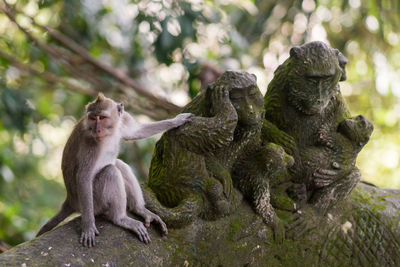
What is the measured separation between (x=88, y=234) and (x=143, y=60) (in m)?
4.76

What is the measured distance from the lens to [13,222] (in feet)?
19.5

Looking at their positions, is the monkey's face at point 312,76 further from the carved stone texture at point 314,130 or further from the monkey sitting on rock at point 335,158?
the monkey sitting on rock at point 335,158

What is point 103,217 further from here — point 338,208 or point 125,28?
point 125,28

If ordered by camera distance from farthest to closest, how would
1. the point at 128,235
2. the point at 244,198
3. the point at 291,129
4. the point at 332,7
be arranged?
the point at 332,7 < the point at 291,129 < the point at 244,198 < the point at 128,235

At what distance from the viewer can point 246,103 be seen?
2.98 m

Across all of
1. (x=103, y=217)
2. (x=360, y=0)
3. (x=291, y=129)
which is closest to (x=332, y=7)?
(x=360, y=0)

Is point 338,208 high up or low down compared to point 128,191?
up

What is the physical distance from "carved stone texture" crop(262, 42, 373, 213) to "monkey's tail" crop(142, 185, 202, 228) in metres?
0.79

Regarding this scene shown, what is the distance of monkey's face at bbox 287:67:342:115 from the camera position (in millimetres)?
3146

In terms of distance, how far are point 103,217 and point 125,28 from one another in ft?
13.3

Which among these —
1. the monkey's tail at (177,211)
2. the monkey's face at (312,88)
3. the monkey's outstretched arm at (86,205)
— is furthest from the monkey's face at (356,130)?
the monkey's outstretched arm at (86,205)

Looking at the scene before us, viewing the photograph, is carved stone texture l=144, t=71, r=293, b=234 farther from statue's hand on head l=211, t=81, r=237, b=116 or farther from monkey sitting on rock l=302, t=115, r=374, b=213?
monkey sitting on rock l=302, t=115, r=374, b=213

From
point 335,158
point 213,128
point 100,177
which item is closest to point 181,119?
point 213,128

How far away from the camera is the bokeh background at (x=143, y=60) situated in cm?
506
